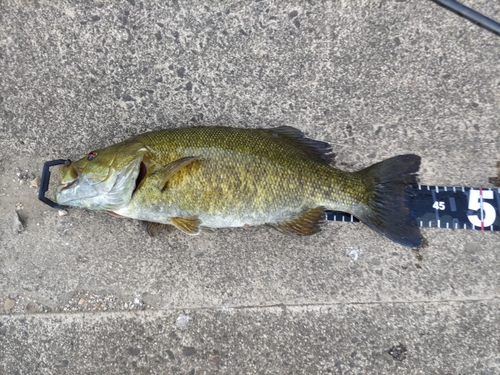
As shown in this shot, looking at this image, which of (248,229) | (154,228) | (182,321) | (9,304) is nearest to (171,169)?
(154,228)

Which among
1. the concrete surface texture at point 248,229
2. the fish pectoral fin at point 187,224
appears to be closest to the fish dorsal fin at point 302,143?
the concrete surface texture at point 248,229

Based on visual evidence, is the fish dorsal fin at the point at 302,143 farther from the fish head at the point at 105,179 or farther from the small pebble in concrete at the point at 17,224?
the small pebble in concrete at the point at 17,224

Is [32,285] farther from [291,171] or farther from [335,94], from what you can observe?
[335,94]

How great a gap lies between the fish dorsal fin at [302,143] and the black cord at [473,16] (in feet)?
4.80

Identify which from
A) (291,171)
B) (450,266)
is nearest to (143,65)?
(291,171)

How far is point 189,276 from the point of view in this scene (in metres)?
2.57

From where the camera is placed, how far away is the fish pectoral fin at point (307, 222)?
91.9 inches

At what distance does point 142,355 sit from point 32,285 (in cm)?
102

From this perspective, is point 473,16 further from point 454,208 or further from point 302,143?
point 302,143

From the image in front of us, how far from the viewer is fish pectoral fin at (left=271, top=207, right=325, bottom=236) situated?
233 centimetres

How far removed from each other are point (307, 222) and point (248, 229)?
50cm

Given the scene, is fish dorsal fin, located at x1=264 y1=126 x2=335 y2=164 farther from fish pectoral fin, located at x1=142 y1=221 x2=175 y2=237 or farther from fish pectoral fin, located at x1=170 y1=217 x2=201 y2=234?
fish pectoral fin, located at x1=142 y1=221 x2=175 y2=237

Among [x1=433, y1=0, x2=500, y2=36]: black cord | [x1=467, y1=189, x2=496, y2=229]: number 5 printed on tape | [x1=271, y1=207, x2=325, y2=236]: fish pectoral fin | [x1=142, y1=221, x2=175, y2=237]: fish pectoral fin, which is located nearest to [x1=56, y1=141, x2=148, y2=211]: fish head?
[x1=142, y1=221, x2=175, y2=237]: fish pectoral fin

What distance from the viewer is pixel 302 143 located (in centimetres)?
244
